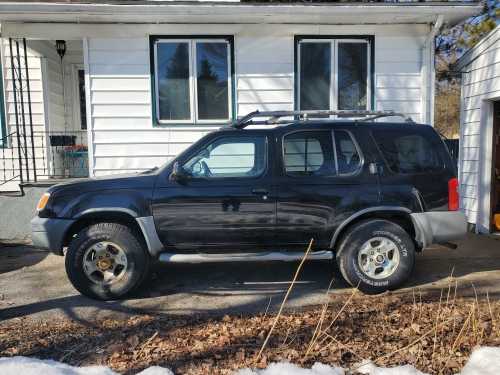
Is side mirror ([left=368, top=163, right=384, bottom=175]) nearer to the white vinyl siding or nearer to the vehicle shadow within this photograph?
the white vinyl siding

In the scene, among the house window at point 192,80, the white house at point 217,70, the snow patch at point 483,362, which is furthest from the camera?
the house window at point 192,80

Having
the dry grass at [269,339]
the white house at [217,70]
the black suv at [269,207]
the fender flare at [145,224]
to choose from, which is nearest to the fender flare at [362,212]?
the black suv at [269,207]

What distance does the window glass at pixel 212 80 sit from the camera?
789cm

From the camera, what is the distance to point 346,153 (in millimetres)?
4734

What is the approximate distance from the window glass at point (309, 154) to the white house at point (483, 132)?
429cm

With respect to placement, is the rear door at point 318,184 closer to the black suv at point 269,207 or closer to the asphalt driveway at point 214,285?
the black suv at point 269,207

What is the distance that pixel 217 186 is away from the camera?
4.55m

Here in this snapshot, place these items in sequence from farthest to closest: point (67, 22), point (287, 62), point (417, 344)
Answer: point (287, 62)
point (67, 22)
point (417, 344)

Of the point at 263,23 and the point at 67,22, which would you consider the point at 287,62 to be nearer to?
the point at 263,23

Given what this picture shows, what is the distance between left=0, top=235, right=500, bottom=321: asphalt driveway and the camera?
4.42 metres

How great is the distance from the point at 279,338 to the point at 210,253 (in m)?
1.46

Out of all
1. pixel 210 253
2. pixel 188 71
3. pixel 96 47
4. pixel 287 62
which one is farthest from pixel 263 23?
pixel 210 253

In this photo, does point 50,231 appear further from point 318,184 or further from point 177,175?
point 318,184

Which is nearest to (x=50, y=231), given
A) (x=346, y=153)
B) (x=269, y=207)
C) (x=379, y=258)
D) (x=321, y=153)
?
(x=269, y=207)
